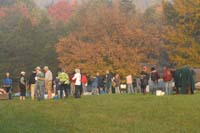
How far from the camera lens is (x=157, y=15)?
80.4m

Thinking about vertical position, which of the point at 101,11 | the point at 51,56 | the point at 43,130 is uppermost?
the point at 101,11

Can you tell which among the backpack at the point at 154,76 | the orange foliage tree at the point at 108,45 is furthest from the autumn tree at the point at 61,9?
the backpack at the point at 154,76

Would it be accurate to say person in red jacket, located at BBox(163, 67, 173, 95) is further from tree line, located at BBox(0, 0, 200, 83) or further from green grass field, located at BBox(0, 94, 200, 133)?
tree line, located at BBox(0, 0, 200, 83)

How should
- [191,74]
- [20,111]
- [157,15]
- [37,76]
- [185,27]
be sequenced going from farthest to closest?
[157,15] → [185,27] → [191,74] → [37,76] → [20,111]

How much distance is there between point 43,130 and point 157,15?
67.8 m

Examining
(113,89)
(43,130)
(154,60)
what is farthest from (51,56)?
(43,130)

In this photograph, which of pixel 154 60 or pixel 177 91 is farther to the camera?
pixel 154 60

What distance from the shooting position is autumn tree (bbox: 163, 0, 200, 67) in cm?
5269

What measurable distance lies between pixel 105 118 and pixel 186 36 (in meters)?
38.6

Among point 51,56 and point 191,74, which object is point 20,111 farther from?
point 51,56

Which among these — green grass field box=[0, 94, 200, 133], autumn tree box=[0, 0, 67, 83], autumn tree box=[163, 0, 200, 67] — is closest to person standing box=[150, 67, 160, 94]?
green grass field box=[0, 94, 200, 133]

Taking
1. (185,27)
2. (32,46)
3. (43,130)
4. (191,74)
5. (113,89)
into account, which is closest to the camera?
(43,130)

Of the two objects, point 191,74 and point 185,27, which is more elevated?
point 185,27

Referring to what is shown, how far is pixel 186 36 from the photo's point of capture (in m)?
53.8
